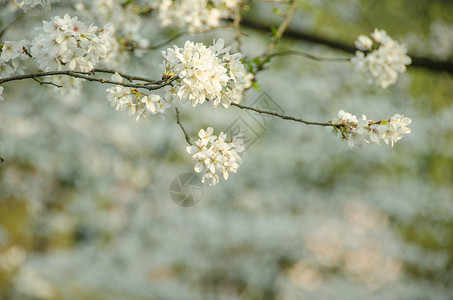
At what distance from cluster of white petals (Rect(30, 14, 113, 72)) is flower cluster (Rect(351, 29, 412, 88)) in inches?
59.3

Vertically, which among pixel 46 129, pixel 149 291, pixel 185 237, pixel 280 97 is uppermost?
pixel 280 97

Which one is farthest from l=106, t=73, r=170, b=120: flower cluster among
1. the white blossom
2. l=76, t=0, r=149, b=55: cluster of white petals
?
l=76, t=0, r=149, b=55: cluster of white petals

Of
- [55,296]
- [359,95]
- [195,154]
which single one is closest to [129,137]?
[55,296]

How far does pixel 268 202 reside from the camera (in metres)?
7.12

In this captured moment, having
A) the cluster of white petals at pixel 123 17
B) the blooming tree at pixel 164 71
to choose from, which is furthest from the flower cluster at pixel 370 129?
the cluster of white petals at pixel 123 17

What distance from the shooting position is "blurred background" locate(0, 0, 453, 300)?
20.5 feet

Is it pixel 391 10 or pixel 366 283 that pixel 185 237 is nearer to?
pixel 366 283

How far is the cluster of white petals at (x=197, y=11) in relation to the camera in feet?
8.22

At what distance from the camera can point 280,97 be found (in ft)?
22.7

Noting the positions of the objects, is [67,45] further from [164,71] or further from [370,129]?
[370,129]

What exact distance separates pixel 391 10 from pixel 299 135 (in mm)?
2654

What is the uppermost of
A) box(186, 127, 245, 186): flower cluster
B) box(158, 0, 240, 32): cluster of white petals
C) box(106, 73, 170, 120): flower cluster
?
box(158, 0, 240, 32): cluster of white petals

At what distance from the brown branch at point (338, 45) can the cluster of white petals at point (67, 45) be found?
261cm

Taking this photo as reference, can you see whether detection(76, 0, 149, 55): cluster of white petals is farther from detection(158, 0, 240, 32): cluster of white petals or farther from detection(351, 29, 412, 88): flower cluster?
detection(351, 29, 412, 88): flower cluster
